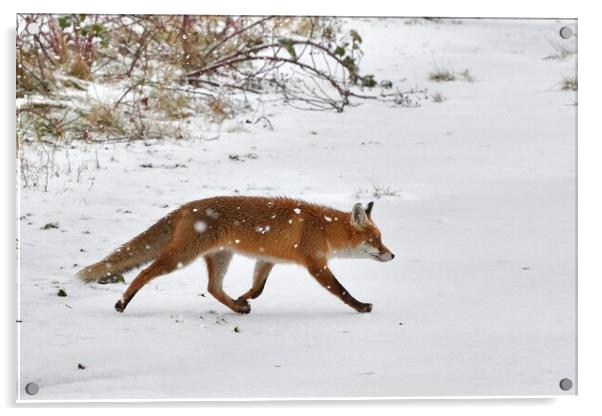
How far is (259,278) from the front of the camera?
5160 mm

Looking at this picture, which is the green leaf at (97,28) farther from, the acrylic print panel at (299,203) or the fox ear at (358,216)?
the fox ear at (358,216)

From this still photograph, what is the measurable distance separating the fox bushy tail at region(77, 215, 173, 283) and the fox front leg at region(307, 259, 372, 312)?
81 cm

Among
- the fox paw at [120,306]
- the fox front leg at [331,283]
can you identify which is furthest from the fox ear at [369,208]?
the fox paw at [120,306]

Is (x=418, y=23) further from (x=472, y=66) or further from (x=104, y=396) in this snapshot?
(x=104, y=396)

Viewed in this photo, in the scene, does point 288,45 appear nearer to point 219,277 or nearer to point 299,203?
point 299,203

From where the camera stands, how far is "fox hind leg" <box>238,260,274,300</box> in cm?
513

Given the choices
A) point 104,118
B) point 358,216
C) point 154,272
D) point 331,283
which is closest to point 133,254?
point 154,272

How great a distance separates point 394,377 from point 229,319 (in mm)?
927

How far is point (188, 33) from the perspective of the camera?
531 centimetres

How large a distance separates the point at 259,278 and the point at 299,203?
18.7 inches

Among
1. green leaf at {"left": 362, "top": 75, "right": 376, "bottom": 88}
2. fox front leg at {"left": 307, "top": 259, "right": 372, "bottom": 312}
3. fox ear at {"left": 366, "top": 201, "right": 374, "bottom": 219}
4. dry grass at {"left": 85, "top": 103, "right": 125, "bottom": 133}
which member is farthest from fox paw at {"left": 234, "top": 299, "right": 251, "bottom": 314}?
green leaf at {"left": 362, "top": 75, "right": 376, "bottom": 88}

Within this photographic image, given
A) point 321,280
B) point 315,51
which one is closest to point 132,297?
point 321,280
